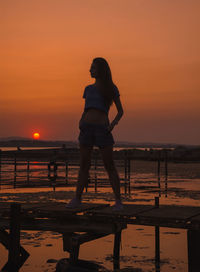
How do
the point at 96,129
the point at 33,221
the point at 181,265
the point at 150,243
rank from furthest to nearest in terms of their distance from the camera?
the point at 150,243
the point at 181,265
the point at 33,221
the point at 96,129

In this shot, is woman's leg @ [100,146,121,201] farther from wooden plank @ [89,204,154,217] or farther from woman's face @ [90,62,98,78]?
woman's face @ [90,62,98,78]

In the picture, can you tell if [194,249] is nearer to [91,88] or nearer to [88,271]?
[88,271]

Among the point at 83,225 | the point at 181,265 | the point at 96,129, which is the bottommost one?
the point at 181,265

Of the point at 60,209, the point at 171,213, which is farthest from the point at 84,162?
the point at 171,213

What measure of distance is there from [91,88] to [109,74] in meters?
0.34

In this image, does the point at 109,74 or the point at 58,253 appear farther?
the point at 58,253

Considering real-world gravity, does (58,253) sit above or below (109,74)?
below

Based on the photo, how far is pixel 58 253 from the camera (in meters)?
9.80

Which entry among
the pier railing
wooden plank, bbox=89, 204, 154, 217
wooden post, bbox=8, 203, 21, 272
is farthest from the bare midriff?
the pier railing

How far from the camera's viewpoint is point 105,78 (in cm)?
749

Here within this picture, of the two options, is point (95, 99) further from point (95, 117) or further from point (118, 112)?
point (118, 112)

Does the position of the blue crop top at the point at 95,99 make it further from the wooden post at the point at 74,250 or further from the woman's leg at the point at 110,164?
the wooden post at the point at 74,250

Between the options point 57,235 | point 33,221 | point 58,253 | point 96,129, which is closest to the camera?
point 96,129

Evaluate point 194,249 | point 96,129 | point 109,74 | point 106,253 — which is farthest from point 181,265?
point 109,74
